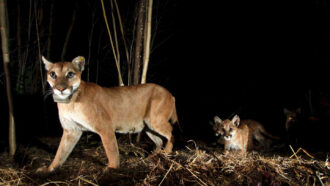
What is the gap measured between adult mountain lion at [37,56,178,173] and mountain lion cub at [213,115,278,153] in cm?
124

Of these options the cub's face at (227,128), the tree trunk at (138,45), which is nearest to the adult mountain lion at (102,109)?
the tree trunk at (138,45)

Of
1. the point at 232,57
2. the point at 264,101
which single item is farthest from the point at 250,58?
the point at 264,101

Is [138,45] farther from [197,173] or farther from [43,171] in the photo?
[197,173]

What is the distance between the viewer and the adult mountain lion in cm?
390

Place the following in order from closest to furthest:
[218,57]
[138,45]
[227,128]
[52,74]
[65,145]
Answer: [52,74], [65,145], [138,45], [227,128], [218,57]

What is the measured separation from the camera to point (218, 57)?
10492 mm

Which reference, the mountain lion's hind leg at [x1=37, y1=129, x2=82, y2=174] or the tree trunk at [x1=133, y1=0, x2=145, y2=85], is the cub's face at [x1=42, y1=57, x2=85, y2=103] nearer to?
the mountain lion's hind leg at [x1=37, y1=129, x2=82, y2=174]

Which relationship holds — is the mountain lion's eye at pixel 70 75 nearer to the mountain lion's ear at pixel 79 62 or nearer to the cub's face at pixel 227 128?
the mountain lion's ear at pixel 79 62

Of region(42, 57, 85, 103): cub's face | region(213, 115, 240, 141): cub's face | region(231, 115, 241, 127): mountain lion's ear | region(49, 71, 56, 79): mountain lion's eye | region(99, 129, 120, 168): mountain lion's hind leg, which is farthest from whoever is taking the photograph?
region(231, 115, 241, 127): mountain lion's ear

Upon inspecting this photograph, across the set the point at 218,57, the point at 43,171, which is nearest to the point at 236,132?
the point at 43,171

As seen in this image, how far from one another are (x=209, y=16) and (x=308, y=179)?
804cm

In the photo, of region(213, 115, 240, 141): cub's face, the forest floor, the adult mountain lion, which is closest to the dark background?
region(213, 115, 240, 141): cub's face

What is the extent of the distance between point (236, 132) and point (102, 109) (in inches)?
118

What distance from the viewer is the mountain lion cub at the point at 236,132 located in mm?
5914
